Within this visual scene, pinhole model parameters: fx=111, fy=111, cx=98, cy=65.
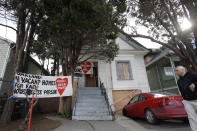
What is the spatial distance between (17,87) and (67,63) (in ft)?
10.1

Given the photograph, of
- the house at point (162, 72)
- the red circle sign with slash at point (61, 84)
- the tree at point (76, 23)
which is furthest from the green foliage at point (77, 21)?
the house at point (162, 72)

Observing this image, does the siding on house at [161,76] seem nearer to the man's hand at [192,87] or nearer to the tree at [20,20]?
the man's hand at [192,87]

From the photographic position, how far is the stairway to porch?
554cm

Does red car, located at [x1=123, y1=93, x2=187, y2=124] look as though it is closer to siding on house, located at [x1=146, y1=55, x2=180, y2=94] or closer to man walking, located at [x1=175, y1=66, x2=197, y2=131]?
man walking, located at [x1=175, y1=66, x2=197, y2=131]

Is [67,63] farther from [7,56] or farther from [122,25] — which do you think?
[7,56]

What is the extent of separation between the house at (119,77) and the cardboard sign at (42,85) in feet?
7.60

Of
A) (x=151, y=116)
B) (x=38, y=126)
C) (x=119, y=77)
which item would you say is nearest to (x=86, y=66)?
(x=119, y=77)

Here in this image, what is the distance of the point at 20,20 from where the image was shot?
21.6 ft

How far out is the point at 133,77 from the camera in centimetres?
934

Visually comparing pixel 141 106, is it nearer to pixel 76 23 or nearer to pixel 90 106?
pixel 90 106

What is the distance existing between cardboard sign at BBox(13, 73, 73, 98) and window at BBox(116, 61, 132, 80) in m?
4.97

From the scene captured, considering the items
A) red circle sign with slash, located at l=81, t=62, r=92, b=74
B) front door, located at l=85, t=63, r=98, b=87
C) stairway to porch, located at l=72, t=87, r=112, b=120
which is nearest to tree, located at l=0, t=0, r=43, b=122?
stairway to porch, located at l=72, t=87, r=112, b=120

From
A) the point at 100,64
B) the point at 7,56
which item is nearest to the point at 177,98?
the point at 100,64

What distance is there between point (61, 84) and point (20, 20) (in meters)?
4.73
